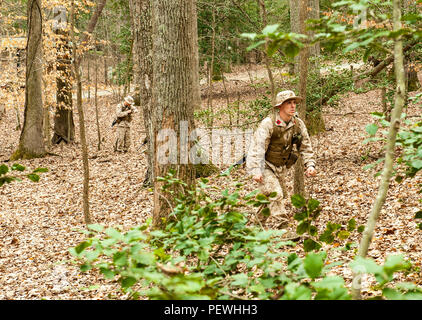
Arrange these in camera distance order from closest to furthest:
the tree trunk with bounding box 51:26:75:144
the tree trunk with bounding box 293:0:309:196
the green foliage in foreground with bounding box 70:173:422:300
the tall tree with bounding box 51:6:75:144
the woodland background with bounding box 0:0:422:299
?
the green foliage in foreground with bounding box 70:173:422:300, the woodland background with bounding box 0:0:422:299, the tree trunk with bounding box 293:0:309:196, the tall tree with bounding box 51:6:75:144, the tree trunk with bounding box 51:26:75:144

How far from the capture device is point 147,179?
10.4m

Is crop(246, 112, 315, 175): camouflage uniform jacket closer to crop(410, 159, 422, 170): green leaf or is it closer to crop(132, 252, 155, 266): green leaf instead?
crop(410, 159, 422, 170): green leaf

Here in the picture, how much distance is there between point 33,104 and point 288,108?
39.4 ft

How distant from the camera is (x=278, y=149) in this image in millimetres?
5934

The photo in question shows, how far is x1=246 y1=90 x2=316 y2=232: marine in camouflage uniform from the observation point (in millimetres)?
5680

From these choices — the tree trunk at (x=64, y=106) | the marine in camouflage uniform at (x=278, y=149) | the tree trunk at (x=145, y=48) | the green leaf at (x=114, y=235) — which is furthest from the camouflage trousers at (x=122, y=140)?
the green leaf at (x=114, y=235)

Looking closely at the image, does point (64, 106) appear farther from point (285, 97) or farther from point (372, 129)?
point (372, 129)

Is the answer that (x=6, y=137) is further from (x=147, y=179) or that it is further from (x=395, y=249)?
(x=395, y=249)

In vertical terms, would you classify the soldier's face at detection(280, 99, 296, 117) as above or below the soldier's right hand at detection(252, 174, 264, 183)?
above

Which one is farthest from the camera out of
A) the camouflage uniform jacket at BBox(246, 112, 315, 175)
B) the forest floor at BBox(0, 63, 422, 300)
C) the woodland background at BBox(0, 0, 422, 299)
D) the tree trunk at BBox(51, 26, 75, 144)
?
the tree trunk at BBox(51, 26, 75, 144)

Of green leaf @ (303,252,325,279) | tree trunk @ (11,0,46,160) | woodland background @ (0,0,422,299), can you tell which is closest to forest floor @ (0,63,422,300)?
woodland background @ (0,0,422,299)

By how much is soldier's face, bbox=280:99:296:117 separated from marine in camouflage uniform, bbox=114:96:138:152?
429 inches

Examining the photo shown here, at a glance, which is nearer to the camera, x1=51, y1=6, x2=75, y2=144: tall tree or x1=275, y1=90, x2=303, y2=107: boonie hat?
x1=275, y1=90, x2=303, y2=107: boonie hat
